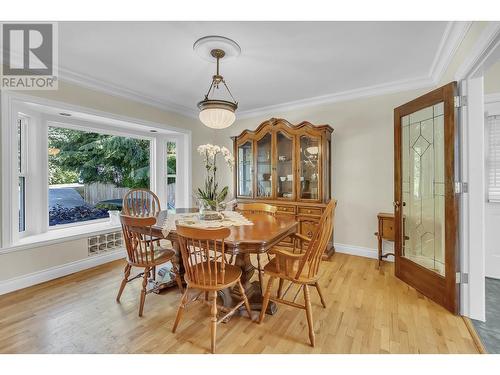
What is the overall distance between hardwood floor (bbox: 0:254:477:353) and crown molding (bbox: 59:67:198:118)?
235 cm

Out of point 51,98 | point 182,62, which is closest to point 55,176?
point 51,98

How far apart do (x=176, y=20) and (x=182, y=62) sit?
2.32ft

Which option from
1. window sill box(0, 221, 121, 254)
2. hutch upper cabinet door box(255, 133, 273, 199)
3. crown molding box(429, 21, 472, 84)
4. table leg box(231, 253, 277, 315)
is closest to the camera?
crown molding box(429, 21, 472, 84)

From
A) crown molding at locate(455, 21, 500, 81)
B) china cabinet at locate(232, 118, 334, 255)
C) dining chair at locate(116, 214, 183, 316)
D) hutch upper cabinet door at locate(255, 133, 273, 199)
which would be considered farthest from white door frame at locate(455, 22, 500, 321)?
dining chair at locate(116, 214, 183, 316)

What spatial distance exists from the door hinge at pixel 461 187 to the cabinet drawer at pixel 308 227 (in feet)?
5.44

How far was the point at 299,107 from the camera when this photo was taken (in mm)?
3875

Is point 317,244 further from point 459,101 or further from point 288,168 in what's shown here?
point 288,168

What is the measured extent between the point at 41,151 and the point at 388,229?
4.48 m

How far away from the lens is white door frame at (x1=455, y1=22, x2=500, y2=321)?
1.88 m

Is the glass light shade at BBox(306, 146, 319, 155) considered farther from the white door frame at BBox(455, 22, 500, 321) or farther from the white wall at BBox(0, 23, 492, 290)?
the white door frame at BBox(455, 22, 500, 321)

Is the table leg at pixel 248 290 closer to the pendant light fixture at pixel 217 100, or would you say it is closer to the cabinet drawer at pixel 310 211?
the pendant light fixture at pixel 217 100

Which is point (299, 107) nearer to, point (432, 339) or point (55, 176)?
point (432, 339)

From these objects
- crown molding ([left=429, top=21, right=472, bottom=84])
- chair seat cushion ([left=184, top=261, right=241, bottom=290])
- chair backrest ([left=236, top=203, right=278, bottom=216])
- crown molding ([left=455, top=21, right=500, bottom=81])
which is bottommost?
chair seat cushion ([left=184, top=261, right=241, bottom=290])

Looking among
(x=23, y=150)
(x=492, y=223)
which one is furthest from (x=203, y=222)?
(x=492, y=223)
